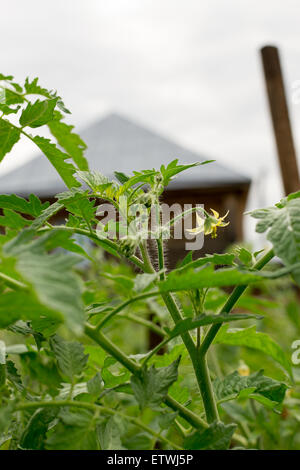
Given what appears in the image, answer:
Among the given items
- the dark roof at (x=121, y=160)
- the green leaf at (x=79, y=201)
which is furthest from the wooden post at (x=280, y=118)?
the dark roof at (x=121, y=160)

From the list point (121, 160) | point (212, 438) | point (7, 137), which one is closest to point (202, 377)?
point (212, 438)

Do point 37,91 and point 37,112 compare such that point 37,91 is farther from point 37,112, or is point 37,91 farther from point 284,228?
point 284,228

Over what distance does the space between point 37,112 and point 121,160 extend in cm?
486

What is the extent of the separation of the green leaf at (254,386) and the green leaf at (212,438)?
3.8 inches

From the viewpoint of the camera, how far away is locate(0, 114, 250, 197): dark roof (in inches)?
182

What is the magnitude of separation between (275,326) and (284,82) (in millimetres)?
1057

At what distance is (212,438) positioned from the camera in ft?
1.07

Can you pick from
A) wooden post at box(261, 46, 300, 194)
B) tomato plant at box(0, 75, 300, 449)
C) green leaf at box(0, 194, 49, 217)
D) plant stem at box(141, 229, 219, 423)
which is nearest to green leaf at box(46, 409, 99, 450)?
tomato plant at box(0, 75, 300, 449)

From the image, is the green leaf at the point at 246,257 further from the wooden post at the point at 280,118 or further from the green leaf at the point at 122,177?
the wooden post at the point at 280,118

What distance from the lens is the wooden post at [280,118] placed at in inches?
69.3

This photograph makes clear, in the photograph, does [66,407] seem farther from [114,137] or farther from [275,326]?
[114,137]

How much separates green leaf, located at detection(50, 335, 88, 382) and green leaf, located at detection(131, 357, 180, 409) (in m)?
0.06

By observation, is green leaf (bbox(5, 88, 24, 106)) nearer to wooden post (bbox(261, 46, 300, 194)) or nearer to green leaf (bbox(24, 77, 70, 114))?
green leaf (bbox(24, 77, 70, 114))

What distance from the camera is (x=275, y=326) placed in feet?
7.25
